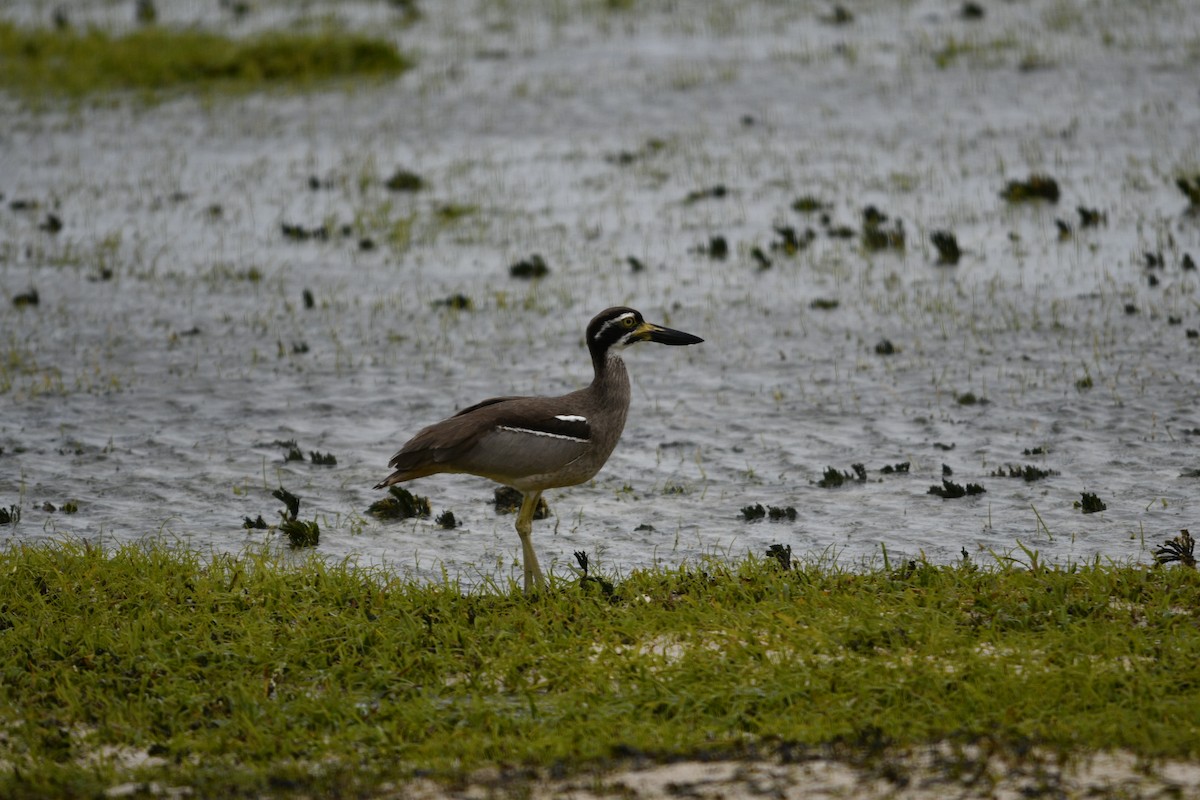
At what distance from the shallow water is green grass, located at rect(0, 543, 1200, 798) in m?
1.00

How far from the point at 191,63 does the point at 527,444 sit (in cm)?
1894

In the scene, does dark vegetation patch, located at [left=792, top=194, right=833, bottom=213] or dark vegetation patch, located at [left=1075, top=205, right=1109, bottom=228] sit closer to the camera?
dark vegetation patch, located at [left=1075, top=205, right=1109, bottom=228]

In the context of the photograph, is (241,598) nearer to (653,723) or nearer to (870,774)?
(653,723)

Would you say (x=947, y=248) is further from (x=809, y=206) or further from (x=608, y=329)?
(x=608, y=329)

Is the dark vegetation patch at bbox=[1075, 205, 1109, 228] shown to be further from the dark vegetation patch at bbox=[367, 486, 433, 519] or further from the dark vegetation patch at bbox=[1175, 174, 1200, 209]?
the dark vegetation patch at bbox=[367, 486, 433, 519]

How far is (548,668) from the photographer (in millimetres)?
7949

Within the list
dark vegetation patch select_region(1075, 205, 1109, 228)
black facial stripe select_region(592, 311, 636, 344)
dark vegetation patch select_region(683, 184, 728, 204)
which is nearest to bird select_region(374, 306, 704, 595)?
black facial stripe select_region(592, 311, 636, 344)

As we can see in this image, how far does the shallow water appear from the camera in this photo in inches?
434

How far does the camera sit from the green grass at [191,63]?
2492 cm

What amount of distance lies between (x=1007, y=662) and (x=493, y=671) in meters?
2.79

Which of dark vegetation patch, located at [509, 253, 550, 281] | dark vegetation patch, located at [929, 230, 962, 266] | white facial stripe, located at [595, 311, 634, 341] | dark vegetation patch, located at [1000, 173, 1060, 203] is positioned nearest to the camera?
white facial stripe, located at [595, 311, 634, 341]

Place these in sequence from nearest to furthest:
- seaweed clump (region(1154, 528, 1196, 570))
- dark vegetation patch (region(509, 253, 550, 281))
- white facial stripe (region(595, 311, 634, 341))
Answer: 1. seaweed clump (region(1154, 528, 1196, 570))
2. white facial stripe (region(595, 311, 634, 341))
3. dark vegetation patch (region(509, 253, 550, 281))

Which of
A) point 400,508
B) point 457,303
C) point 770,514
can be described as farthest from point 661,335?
point 457,303

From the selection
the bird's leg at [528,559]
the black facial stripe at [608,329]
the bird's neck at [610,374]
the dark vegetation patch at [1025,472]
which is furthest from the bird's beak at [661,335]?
the dark vegetation patch at [1025,472]
